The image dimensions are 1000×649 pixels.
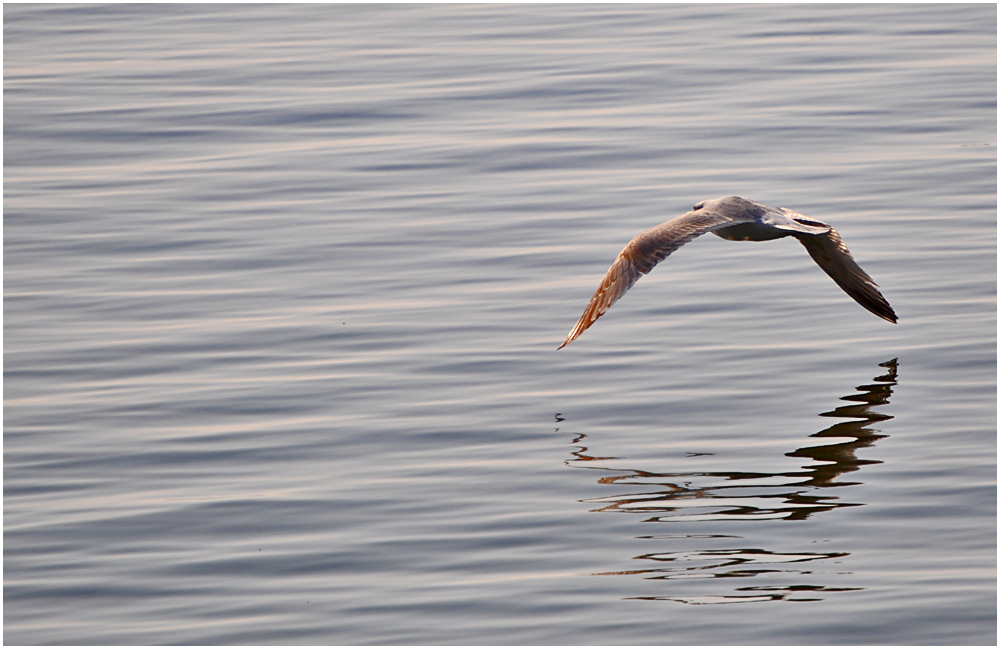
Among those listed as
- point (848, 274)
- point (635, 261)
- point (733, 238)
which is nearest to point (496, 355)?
point (635, 261)

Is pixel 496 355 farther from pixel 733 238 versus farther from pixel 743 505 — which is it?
pixel 743 505

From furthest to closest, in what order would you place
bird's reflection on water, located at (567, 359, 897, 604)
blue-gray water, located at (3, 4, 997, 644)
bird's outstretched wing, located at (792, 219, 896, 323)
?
bird's outstretched wing, located at (792, 219, 896, 323)
blue-gray water, located at (3, 4, 997, 644)
bird's reflection on water, located at (567, 359, 897, 604)

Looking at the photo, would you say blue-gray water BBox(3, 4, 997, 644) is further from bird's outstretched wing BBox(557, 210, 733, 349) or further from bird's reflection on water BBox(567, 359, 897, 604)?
bird's outstretched wing BBox(557, 210, 733, 349)

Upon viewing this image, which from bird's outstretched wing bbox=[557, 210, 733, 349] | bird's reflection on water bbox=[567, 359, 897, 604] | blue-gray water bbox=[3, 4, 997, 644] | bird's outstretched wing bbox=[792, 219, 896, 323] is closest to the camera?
bird's reflection on water bbox=[567, 359, 897, 604]

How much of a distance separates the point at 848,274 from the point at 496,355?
99.3 inches

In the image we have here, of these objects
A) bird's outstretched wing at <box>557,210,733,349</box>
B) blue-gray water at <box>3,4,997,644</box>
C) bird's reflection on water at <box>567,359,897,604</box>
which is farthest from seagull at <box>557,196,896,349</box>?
bird's reflection on water at <box>567,359,897,604</box>

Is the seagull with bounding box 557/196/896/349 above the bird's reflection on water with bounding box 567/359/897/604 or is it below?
above

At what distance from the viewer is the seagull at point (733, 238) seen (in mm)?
7594

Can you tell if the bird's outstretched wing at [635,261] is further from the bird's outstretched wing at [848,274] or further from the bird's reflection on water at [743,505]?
the bird's outstretched wing at [848,274]

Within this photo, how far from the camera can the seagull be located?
759cm

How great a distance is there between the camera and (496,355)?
8812 mm

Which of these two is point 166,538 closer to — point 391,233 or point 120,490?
point 120,490

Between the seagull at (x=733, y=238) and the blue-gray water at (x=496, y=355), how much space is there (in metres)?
0.32

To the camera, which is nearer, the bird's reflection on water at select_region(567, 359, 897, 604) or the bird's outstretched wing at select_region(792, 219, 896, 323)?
the bird's reflection on water at select_region(567, 359, 897, 604)
